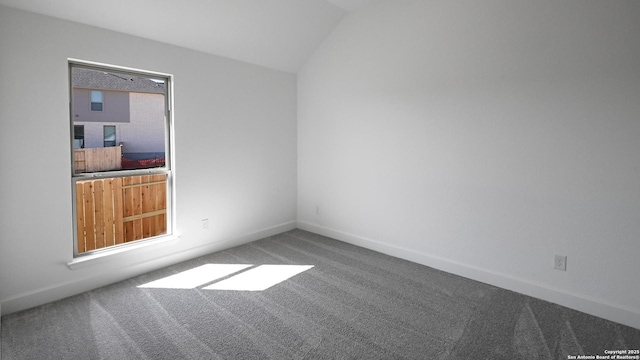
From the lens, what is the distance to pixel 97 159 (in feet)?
9.70

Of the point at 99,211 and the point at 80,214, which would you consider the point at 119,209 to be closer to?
the point at 99,211

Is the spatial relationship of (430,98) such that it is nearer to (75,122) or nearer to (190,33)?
(190,33)

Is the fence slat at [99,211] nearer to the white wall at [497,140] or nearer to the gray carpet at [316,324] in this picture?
the gray carpet at [316,324]

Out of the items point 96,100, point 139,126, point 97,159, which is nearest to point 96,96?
point 96,100

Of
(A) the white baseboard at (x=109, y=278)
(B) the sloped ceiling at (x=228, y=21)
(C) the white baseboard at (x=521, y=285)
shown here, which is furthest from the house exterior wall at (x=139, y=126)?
(C) the white baseboard at (x=521, y=285)

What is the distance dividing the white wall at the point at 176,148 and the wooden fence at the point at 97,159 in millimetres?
144

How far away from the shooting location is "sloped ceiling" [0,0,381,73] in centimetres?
265

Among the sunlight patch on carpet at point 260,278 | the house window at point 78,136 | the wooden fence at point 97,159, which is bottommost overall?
the sunlight patch on carpet at point 260,278

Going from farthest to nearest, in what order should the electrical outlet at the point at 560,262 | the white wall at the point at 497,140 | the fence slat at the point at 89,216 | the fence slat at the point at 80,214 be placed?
1. the fence slat at the point at 89,216
2. the fence slat at the point at 80,214
3. the electrical outlet at the point at 560,262
4. the white wall at the point at 497,140

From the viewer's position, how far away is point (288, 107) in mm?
4562

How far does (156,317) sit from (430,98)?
3.12 meters

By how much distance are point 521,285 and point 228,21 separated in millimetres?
3704

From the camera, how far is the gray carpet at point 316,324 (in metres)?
2.07

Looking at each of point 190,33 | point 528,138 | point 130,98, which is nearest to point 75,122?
point 130,98
